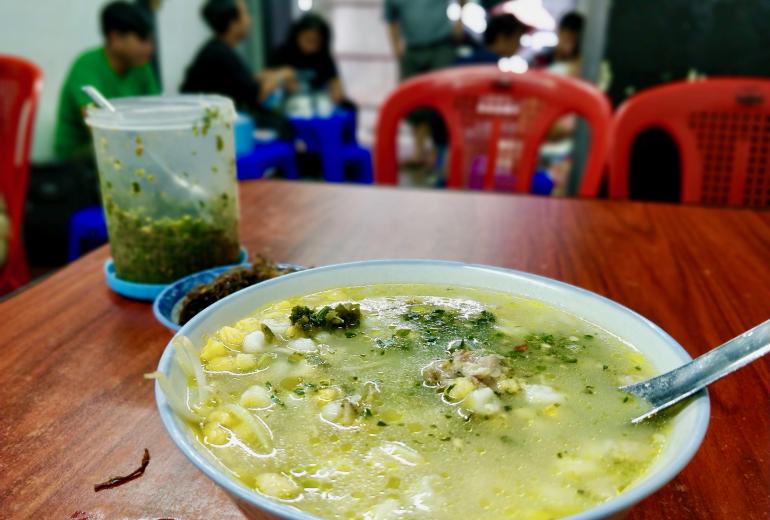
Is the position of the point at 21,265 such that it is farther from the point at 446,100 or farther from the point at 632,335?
the point at 632,335

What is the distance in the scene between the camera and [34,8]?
5.01m

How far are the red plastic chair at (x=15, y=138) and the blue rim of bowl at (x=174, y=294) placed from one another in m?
1.69

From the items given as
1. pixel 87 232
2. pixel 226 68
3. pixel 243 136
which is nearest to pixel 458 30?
pixel 226 68

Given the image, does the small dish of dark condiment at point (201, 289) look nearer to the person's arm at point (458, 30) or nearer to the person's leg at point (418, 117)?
the person's leg at point (418, 117)

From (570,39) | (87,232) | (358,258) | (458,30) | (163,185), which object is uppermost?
(458,30)

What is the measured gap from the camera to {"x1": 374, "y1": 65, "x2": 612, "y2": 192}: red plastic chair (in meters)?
2.62

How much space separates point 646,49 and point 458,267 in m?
3.17

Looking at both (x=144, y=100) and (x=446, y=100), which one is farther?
(x=446, y=100)

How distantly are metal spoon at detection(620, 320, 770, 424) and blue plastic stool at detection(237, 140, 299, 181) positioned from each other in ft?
13.4

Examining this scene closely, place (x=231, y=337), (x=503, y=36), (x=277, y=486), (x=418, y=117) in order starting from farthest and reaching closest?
(x=418, y=117) < (x=503, y=36) < (x=231, y=337) < (x=277, y=486)

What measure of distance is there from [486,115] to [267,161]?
114 inches

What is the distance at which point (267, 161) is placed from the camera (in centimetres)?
523

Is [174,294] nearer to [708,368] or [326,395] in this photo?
[326,395]

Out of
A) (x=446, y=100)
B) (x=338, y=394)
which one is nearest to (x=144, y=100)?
(x=338, y=394)
